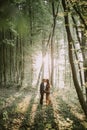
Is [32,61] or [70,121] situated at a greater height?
[32,61]

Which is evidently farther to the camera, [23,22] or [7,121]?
[7,121]

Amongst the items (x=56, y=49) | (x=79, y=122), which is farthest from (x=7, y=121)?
(x=56, y=49)

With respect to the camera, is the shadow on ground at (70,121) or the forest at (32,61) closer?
the forest at (32,61)

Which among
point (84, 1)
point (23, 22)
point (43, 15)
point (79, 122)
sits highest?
point (43, 15)

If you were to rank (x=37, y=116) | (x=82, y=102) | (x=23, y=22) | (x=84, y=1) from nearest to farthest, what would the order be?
(x=23, y=22)
(x=84, y=1)
(x=82, y=102)
(x=37, y=116)

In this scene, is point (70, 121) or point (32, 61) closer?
point (70, 121)

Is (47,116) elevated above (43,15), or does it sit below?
below

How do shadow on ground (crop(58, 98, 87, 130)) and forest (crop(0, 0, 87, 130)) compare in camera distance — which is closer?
forest (crop(0, 0, 87, 130))

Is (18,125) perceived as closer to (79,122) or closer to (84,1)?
(79,122)

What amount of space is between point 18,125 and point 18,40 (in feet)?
62.9

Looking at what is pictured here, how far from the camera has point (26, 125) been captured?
10.2 m

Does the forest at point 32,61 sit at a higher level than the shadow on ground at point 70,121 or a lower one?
higher

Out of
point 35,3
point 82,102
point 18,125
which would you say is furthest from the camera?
point 35,3

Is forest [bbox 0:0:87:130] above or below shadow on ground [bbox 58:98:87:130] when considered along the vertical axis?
above
